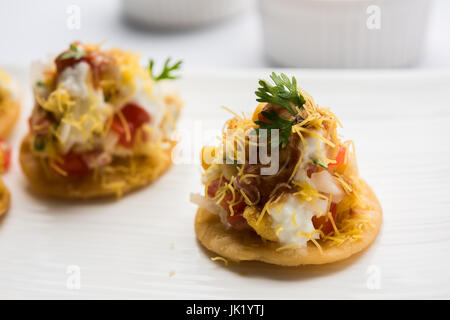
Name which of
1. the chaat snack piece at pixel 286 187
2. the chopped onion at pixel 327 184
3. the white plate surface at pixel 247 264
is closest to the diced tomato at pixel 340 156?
the chaat snack piece at pixel 286 187

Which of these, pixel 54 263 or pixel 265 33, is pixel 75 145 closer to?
pixel 54 263

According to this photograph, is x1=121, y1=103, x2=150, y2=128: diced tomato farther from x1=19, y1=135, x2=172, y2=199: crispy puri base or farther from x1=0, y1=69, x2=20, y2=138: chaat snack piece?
x1=0, y1=69, x2=20, y2=138: chaat snack piece

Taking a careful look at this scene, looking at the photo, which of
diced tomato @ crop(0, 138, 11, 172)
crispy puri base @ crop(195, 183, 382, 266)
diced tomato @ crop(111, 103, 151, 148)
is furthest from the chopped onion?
diced tomato @ crop(0, 138, 11, 172)

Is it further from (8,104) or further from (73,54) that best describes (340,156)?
(8,104)

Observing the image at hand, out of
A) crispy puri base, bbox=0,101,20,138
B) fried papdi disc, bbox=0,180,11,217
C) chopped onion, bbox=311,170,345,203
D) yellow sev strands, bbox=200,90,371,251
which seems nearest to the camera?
yellow sev strands, bbox=200,90,371,251

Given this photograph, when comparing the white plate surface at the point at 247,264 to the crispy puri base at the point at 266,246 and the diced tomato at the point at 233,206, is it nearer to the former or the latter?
the crispy puri base at the point at 266,246

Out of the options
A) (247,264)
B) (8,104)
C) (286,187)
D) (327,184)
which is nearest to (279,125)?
(286,187)
